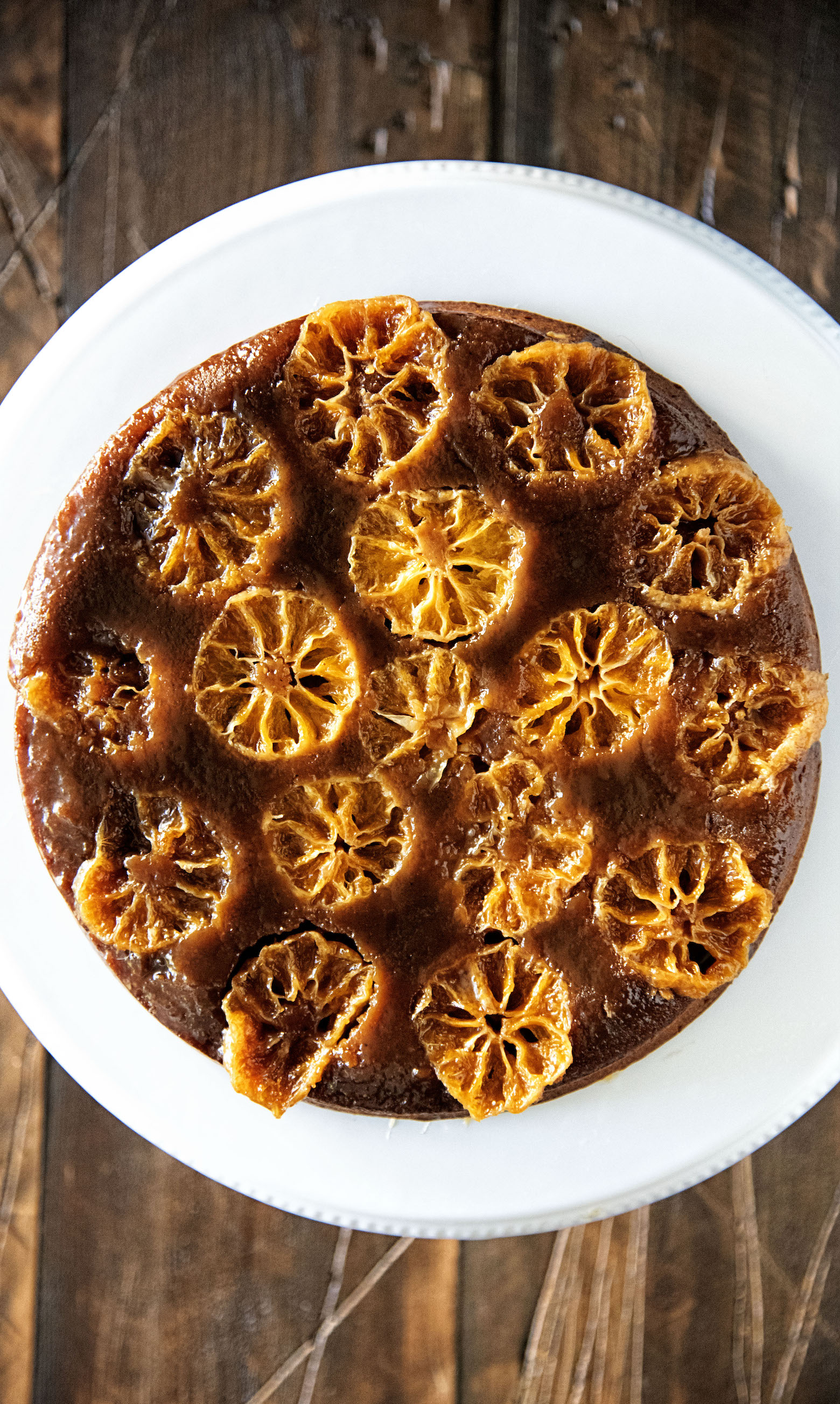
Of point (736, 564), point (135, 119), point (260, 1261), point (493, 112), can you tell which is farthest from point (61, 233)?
point (260, 1261)

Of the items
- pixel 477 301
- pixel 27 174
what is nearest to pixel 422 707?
pixel 477 301

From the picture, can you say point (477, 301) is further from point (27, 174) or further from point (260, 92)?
point (27, 174)

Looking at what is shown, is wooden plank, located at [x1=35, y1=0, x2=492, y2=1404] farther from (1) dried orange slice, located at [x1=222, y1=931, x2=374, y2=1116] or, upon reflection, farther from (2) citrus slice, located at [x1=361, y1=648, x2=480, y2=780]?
(2) citrus slice, located at [x1=361, y1=648, x2=480, y2=780]

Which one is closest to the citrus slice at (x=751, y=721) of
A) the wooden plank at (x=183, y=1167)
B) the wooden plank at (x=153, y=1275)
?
the wooden plank at (x=183, y=1167)

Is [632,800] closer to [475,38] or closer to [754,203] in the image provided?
[754,203]

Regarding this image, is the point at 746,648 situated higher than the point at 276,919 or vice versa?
the point at 746,648

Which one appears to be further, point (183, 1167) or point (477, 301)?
point (183, 1167)
